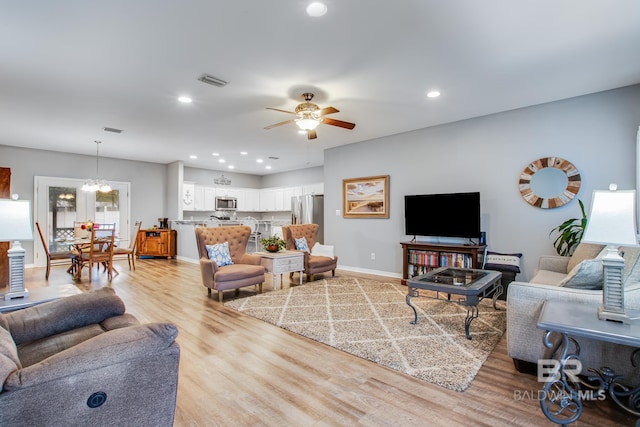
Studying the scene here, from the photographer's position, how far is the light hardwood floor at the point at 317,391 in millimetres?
1837

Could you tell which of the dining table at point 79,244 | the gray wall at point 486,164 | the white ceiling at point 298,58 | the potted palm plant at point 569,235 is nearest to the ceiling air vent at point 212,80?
the white ceiling at point 298,58

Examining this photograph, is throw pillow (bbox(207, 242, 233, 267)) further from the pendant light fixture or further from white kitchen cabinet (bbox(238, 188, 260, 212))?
white kitchen cabinet (bbox(238, 188, 260, 212))

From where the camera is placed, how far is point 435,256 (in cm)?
505

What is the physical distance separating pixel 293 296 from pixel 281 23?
3.36 metres

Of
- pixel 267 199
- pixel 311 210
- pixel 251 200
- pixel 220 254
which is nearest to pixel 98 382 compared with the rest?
pixel 220 254

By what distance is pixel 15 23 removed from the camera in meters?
2.49

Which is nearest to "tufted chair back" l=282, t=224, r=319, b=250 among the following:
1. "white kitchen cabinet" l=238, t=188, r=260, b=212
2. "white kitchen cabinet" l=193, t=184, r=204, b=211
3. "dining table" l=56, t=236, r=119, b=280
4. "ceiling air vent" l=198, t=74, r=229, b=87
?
"ceiling air vent" l=198, t=74, r=229, b=87

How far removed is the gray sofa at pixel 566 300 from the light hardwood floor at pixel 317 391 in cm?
21

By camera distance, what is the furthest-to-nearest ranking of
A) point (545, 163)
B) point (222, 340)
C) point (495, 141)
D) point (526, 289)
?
point (495, 141) < point (545, 163) < point (222, 340) < point (526, 289)

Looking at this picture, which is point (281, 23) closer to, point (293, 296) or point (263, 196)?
point (293, 296)

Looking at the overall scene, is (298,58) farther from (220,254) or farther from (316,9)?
(220,254)

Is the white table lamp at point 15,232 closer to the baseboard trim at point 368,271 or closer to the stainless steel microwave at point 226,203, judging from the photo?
the baseboard trim at point 368,271

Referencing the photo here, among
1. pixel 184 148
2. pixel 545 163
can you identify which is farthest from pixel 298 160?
pixel 545 163

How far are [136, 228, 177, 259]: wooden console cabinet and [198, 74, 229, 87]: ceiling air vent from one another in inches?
236
